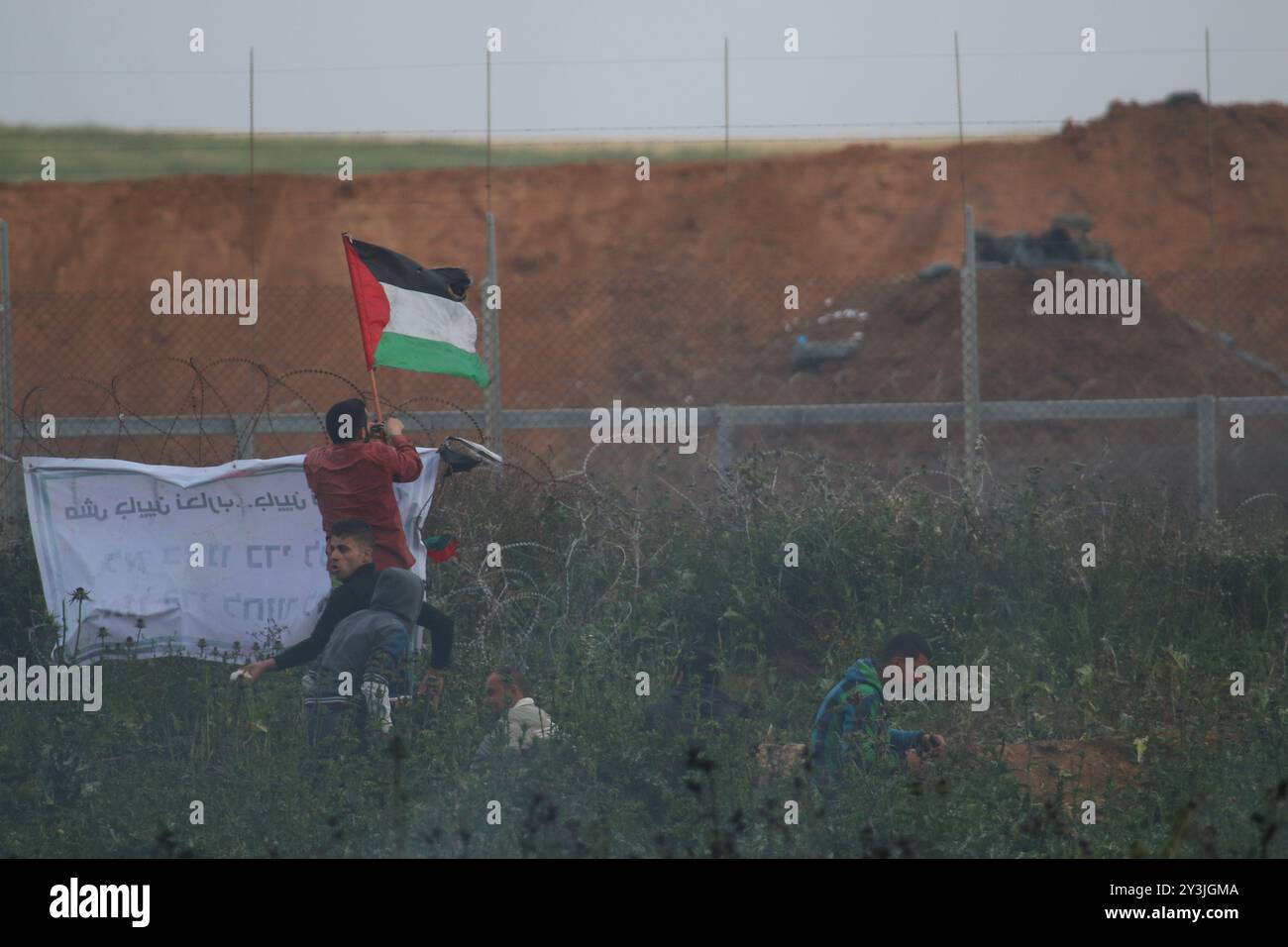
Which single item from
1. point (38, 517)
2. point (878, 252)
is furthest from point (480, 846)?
point (878, 252)

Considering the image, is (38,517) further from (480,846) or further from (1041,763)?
(1041,763)

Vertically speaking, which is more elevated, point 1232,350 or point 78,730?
point 1232,350

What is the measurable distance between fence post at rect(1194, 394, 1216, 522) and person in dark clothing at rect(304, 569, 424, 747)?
18.0 feet

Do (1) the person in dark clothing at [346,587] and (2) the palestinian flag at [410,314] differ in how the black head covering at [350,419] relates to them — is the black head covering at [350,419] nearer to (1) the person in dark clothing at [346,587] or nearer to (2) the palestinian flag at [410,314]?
(2) the palestinian flag at [410,314]

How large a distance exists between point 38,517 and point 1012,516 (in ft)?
17.9

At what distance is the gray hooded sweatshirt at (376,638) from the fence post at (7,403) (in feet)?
10.3

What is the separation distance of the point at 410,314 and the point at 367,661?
6.60 ft

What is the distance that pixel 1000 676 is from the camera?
7.36m

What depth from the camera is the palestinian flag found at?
7.60 metres

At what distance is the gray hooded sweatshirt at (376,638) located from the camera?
6.65 m
